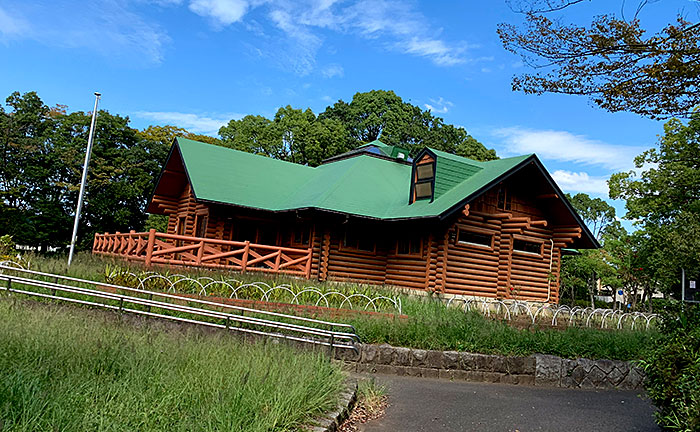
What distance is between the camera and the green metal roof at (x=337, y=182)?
19655 millimetres

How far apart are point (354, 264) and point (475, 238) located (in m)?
4.94

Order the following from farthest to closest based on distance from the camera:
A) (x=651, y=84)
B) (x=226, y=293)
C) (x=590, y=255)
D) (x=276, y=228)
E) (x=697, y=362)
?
(x=590, y=255), (x=276, y=228), (x=226, y=293), (x=651, y=84), (x=697, y=362)

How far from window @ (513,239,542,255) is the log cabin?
0.14 feet

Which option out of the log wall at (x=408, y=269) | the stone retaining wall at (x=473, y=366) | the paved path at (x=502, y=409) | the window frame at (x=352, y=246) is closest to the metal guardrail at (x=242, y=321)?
the stone retaining wall at (x=473, y=366)

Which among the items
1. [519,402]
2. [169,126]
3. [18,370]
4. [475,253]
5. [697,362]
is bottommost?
[519,402]

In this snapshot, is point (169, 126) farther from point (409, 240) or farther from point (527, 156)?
point (527, 156)

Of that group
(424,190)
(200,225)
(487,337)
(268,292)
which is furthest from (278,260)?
(487,337)

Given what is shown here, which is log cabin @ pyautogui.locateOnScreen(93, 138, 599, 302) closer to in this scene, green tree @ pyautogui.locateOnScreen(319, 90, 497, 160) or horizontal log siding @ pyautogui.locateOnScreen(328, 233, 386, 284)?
horizontal log siding @ pyautogui.locateOnScreen(328, 233, 386, 284)

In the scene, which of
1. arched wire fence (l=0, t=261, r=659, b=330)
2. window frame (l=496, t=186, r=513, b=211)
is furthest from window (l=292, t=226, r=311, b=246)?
window frame (l=496, t=186, r=513, b=211)

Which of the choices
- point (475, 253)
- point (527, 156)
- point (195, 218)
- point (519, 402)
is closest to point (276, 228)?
point (195, 218)

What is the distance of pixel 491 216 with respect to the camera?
20.5m

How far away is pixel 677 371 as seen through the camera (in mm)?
5730

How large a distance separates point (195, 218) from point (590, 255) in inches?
1060

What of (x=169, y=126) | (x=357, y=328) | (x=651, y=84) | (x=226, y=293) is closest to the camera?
(x=651, y=84)
